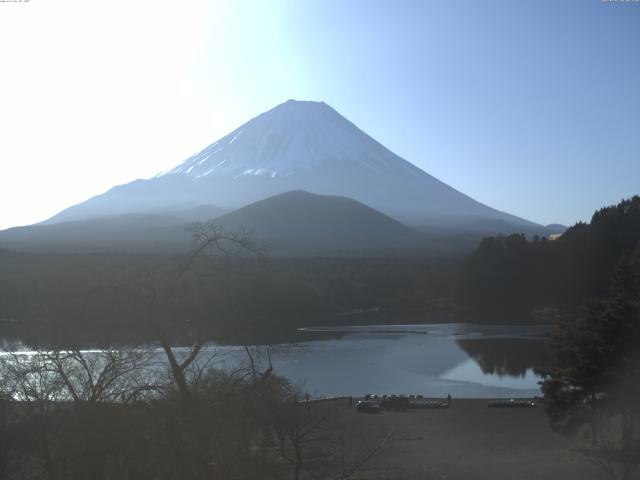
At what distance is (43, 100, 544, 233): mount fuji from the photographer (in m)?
104

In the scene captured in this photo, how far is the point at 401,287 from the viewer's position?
43.5 m

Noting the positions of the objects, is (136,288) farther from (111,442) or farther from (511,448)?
(511,448)

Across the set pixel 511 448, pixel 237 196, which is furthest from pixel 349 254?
pixel 511 448

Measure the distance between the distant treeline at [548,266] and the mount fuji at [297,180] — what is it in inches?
2167

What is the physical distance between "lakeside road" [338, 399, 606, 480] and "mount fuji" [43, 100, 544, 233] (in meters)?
83.9

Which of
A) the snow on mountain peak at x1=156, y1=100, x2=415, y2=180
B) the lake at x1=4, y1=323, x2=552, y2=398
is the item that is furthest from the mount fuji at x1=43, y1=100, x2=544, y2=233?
the lake at x1=4, y1=323, x2=552, y2=398

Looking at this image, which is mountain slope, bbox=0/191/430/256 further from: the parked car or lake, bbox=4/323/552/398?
the parked car

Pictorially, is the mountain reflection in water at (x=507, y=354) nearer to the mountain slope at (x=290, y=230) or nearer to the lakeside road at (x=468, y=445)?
the lakeside road at (x=468, y=445)

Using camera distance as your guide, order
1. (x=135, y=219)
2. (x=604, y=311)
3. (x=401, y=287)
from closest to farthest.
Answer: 1. (x=604, y=311)
2. (x=401, y=287)
3. (x=135, y=219)

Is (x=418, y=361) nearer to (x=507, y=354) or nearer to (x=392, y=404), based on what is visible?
(x=507, y=354)

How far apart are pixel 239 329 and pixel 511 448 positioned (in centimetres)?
809

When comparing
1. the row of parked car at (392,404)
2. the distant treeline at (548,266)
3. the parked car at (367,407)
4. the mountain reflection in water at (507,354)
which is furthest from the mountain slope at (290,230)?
the parked car at (367,407)

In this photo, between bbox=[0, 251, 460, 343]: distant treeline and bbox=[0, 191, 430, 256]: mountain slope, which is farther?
bbox=[0, 191, 430, 256]: mountain slope

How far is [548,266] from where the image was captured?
41906 mm
